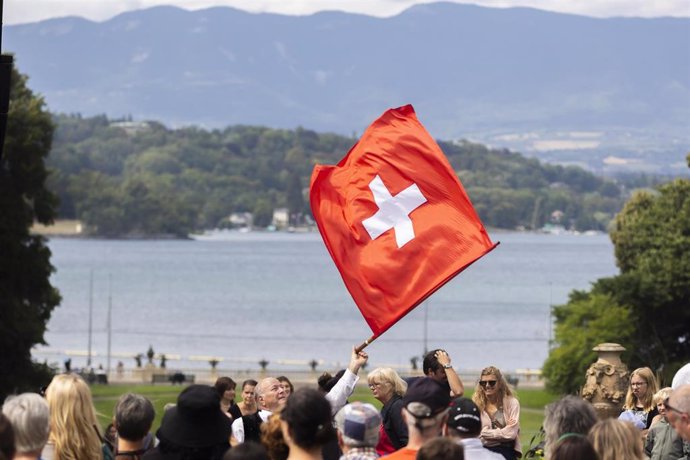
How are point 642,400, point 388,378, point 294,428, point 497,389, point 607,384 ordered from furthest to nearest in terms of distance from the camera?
1. point 607,384
2. point 642,400
3. point 497,389
4. point 388,378
5. point 294,428

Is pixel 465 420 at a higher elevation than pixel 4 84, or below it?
below

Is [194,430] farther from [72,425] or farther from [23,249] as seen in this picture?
[23,249]

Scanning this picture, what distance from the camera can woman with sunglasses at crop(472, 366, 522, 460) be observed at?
12.1m

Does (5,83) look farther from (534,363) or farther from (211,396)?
(534,363)

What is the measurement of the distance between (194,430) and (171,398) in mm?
43992

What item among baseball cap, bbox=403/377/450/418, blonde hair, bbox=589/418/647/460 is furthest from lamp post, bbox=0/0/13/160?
blonde hair, bbox=589/418/647/460

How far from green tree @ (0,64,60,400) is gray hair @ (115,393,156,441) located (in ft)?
114

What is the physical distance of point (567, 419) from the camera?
8.88 m

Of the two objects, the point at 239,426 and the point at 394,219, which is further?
the point at 394,219

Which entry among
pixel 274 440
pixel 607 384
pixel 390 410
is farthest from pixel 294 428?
pixel 607 384

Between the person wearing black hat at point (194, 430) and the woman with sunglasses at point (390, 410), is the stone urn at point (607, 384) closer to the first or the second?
the woman with sunglasses at point (390, 410)

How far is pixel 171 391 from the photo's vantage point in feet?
189

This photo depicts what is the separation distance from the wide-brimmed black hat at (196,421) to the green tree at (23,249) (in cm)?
3485

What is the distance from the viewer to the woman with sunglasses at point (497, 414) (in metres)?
12.1
